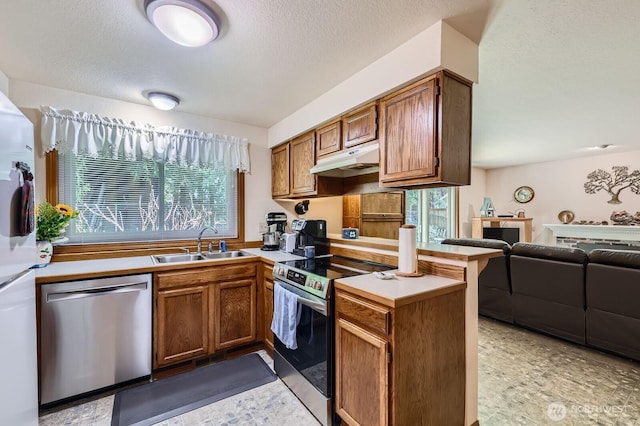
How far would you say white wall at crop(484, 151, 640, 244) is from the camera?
16.8ft

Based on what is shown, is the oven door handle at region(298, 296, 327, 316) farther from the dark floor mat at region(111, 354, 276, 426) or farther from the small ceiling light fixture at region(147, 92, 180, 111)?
the small ceiling light fixture at region(147, 92, 180, 111)

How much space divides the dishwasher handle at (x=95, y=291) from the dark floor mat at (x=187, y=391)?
0.76m

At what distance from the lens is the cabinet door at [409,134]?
168 centimetres

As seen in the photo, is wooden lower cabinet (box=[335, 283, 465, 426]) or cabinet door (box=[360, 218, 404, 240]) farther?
cabinet door (box=[360, 218, 404, 240])

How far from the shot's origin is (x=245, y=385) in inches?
86.1

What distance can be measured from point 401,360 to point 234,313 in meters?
1.72

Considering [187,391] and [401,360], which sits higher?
[401,360]

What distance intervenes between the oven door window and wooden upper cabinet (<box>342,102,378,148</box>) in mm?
1335

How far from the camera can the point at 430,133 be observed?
169cm

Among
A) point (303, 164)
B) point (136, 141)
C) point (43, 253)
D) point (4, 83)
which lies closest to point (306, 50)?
point (303, 164)

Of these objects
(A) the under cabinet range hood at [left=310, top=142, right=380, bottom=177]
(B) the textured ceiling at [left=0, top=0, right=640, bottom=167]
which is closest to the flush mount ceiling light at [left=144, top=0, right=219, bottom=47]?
(B) the textured ceiling at [left=0, top=0, right=640, bottom=167]

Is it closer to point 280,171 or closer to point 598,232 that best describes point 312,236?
point 280,171

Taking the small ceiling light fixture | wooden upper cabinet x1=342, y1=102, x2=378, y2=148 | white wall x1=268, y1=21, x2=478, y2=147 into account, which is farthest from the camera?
the small ceiling light fixture

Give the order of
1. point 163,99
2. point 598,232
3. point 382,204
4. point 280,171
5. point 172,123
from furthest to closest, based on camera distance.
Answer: point 598,232 → point 382,204 → point 280,171 → point 172,123 → point 163,99
